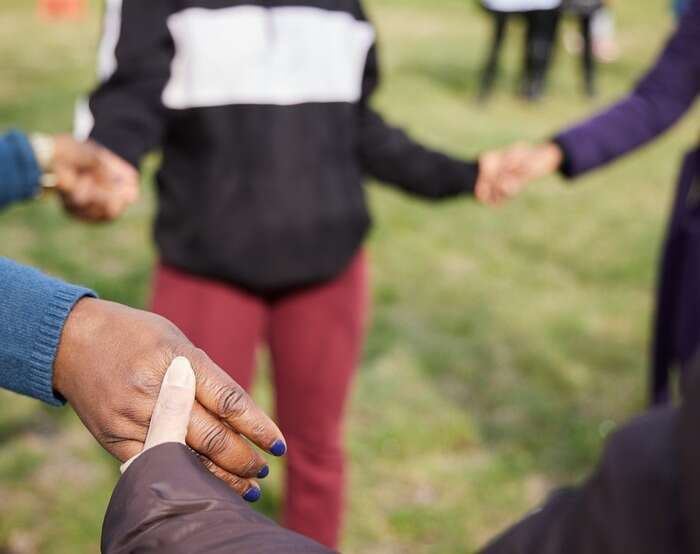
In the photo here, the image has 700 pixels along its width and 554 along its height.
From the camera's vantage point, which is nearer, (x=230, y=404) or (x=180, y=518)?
(x=180, y=518)

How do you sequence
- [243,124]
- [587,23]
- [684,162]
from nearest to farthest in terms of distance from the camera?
[243,124]
[684,162]
[587,23]

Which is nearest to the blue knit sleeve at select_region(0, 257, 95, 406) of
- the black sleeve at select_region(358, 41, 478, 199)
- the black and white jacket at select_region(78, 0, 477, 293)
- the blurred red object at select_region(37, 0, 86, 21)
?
the black and white jacket at select_region(78, 0, 477, 293)

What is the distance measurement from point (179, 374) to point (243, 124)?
1.19m

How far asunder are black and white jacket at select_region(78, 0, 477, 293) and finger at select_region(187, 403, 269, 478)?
43.4 inches

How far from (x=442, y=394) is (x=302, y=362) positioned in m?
1.76

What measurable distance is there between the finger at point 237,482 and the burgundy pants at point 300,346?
1.06 metres

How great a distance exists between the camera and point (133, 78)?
7.91 ft

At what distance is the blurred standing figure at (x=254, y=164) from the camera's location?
2377 mm

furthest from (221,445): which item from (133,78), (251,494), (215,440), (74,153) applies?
(74,153)

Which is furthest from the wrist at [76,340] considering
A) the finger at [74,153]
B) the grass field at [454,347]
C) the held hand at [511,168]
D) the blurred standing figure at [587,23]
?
the blurred standing figure at [587,23]

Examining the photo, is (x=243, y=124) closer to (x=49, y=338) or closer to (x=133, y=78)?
(x=133, y=78)

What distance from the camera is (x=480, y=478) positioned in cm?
366

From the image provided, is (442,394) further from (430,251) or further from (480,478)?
(430,251)

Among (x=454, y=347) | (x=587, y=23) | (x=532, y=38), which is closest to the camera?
(x=454, y=347)
